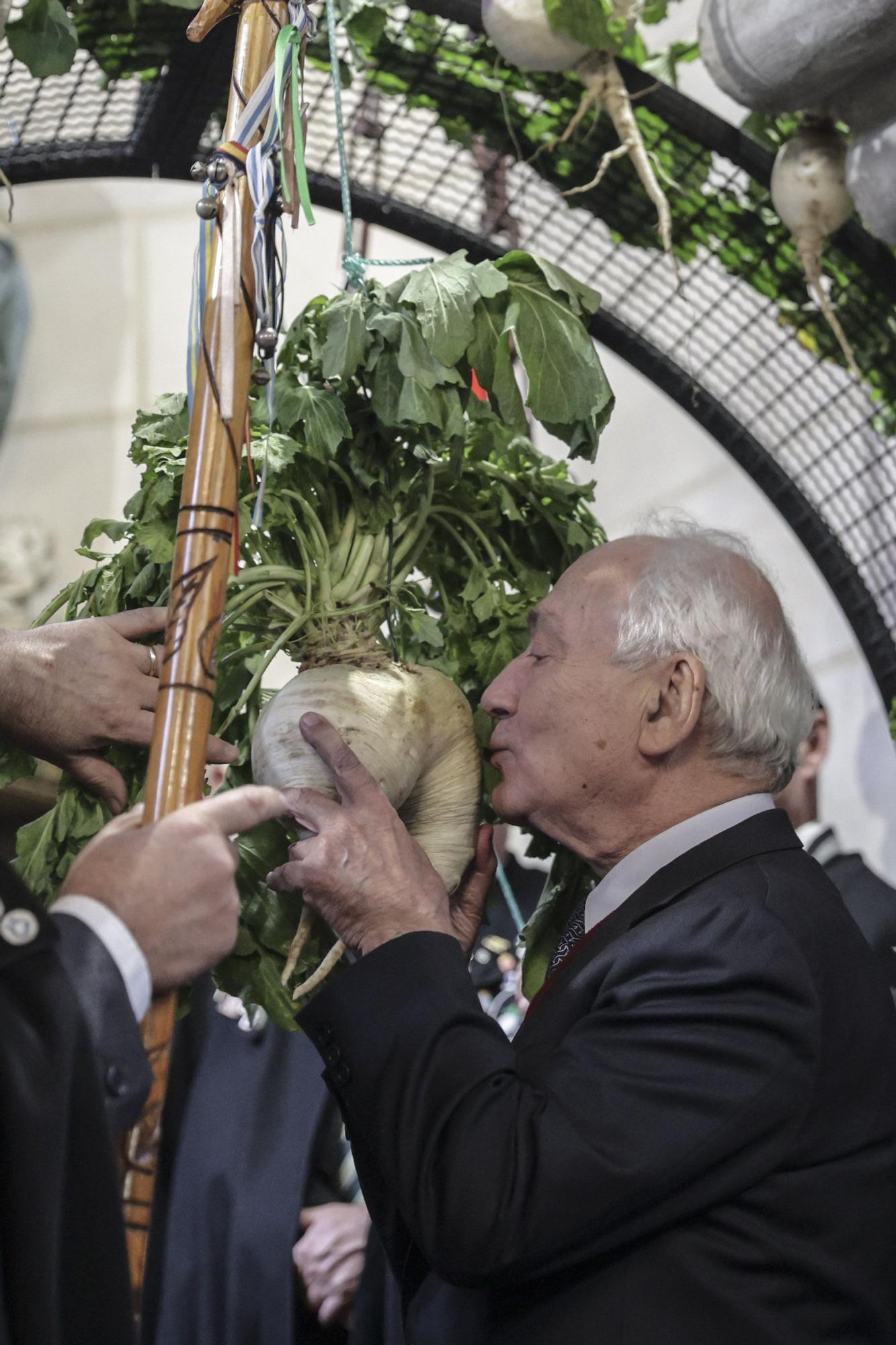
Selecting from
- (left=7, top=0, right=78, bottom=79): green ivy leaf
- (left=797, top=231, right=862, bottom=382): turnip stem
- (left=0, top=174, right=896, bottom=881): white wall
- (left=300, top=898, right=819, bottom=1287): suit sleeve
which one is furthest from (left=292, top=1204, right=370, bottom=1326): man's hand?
(left=0, top=174, right=896, bottom=881): white wall

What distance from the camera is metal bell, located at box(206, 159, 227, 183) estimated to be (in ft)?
3.82

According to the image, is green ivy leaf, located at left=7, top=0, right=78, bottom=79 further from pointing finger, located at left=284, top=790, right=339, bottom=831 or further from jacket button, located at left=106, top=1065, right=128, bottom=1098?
jacket button, located at left=106, top=1065, right=128, bottom=1098

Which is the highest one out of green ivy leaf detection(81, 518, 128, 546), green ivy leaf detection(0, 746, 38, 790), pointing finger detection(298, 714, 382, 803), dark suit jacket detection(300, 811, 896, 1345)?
green ivy leaf detection(81, 518, 128, 546)

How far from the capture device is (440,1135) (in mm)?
1126

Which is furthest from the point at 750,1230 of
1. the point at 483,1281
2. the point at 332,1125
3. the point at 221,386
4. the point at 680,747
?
the point at 332,1125

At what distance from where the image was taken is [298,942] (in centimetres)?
133

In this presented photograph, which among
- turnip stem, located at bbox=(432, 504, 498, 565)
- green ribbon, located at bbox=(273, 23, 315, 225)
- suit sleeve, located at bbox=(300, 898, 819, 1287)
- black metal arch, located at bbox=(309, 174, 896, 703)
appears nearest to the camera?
suit sleeve, located at bbox=(300, 898, 819, 1287)

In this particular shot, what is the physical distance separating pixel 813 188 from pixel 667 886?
86 centimetres

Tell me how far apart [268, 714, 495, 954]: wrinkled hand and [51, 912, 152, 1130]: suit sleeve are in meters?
0.35

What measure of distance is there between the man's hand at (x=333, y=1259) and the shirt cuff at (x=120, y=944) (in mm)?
1076

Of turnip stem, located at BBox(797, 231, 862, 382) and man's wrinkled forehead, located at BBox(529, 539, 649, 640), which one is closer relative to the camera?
man's wrinkled forehead, located at BBox(529, 539, 649, 640)

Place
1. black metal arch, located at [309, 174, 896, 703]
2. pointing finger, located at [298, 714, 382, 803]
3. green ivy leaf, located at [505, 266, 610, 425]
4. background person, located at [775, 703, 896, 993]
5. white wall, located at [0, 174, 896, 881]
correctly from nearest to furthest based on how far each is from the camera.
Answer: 1. pointing finger, located at [298, 714, 382, 803]
2. green ivy leaf, located at [505, 266, 610, 425]
3. black metal arch, located at [309, 174, 896, 703]
4. background person, located at [775, 703, 896, 993]
5. white wall, located at [0, 174, 896, 881]

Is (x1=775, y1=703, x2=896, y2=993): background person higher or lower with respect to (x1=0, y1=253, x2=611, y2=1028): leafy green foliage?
lower

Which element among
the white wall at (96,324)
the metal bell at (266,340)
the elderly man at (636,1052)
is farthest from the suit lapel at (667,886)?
the white wall at (96,324)
